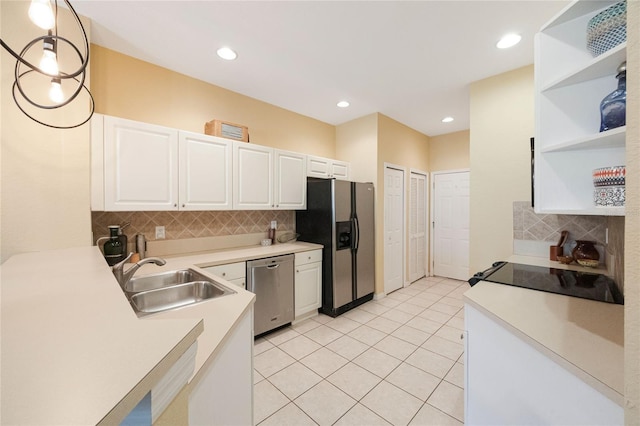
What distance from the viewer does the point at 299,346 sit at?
2.39m

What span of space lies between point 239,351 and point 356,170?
10.2 ft

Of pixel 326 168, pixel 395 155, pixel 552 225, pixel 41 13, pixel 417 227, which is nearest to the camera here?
pixel 41 13

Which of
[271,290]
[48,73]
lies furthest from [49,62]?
[271,290]

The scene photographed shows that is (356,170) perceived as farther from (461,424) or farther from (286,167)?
(461,424)

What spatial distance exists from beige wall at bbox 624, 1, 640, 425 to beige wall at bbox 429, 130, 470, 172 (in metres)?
4.40

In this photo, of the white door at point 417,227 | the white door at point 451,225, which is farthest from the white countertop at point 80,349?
the white door at point 451,225

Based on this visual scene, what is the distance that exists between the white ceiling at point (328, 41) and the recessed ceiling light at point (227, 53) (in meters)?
0.06

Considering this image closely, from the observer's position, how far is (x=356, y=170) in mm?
3773

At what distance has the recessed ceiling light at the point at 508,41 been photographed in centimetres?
Result: 194

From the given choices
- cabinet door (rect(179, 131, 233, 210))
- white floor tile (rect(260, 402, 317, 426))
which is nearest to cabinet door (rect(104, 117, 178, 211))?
cabinet door (rect(179, 131, 233, 210))

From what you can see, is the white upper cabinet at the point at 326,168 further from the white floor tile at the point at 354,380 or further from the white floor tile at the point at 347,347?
the white floor tile at the point at 354,380

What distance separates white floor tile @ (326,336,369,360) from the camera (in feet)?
7.40

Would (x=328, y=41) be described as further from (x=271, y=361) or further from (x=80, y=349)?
(x=271, y=361)

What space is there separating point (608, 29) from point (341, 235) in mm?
2530
